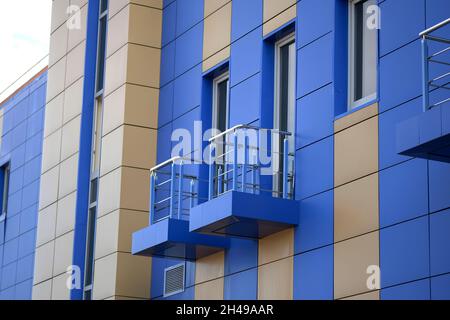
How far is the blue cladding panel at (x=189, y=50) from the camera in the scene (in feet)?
65.8

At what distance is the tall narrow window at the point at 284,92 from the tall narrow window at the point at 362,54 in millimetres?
1439

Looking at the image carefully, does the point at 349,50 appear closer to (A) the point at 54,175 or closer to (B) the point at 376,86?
(B) the point at 376,86

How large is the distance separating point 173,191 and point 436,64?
18.4 ft

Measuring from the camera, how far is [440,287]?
43.8 feet

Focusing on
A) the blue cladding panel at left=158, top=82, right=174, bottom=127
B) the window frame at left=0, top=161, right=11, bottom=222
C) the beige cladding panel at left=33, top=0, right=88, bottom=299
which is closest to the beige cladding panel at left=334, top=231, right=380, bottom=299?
the blue cladding panel at left=158, top=82, right=174, bottom=127

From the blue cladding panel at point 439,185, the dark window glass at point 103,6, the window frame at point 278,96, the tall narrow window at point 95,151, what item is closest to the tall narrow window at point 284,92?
the window frame at point 278,96

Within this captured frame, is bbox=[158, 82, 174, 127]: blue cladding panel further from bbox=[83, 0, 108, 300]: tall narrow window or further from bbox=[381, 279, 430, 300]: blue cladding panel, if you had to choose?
bbox=[381, 279, 430, 300]: blue cladding panel

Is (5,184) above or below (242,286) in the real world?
above

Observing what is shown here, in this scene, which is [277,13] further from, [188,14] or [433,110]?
[433,110]

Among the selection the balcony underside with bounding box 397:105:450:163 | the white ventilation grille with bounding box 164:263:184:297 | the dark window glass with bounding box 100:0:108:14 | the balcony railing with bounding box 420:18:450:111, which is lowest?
the white ventilation grille with bounding box 164:263:184:297

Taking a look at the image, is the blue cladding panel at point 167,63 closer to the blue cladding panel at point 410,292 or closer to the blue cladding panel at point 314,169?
the blue cladding panel at point 314,169

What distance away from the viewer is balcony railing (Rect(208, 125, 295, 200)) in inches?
650

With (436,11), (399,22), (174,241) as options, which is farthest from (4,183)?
(436,11)

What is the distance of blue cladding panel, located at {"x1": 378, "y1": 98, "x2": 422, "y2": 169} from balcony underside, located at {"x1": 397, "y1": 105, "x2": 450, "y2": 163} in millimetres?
1221
